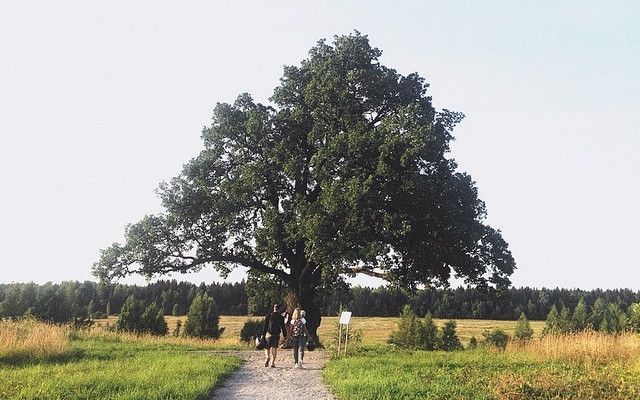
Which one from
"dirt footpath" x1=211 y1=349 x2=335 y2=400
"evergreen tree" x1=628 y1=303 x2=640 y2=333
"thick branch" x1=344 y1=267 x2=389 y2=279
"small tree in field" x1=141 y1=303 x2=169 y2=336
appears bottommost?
"small tree in field" x1=141 y1=303 x2=169 y2=336

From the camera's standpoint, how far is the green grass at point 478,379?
38.2 feet

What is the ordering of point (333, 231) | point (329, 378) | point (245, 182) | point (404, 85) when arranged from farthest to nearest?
1. point (404, 85)
2. point (245, 182)
3. point (333, 231)
4. point (329, 378)

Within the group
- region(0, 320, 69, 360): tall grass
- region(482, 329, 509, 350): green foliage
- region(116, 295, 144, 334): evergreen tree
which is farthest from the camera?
region(116, 295, 144, 334): evergreen tree

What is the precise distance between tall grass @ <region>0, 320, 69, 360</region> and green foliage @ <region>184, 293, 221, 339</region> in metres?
42.1

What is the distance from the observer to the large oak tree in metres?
22.6

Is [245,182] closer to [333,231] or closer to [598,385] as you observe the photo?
[333,231]

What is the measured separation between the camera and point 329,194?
22438 millimetres

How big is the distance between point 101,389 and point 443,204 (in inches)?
619

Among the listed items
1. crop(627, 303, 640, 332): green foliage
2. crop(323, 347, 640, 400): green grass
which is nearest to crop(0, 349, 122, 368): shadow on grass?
crop(323, 347, 640, 400): green grass

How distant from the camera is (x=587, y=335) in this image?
19.5m

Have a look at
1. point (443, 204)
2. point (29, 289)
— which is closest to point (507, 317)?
point (29, 289)

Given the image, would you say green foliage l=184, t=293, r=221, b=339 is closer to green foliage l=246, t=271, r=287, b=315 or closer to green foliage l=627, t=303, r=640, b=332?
green foliage l=246, t=271, r=287, b=315

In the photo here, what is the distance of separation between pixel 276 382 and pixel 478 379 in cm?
521

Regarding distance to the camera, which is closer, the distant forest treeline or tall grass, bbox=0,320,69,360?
tall grass, bbox=0,320,69,360
